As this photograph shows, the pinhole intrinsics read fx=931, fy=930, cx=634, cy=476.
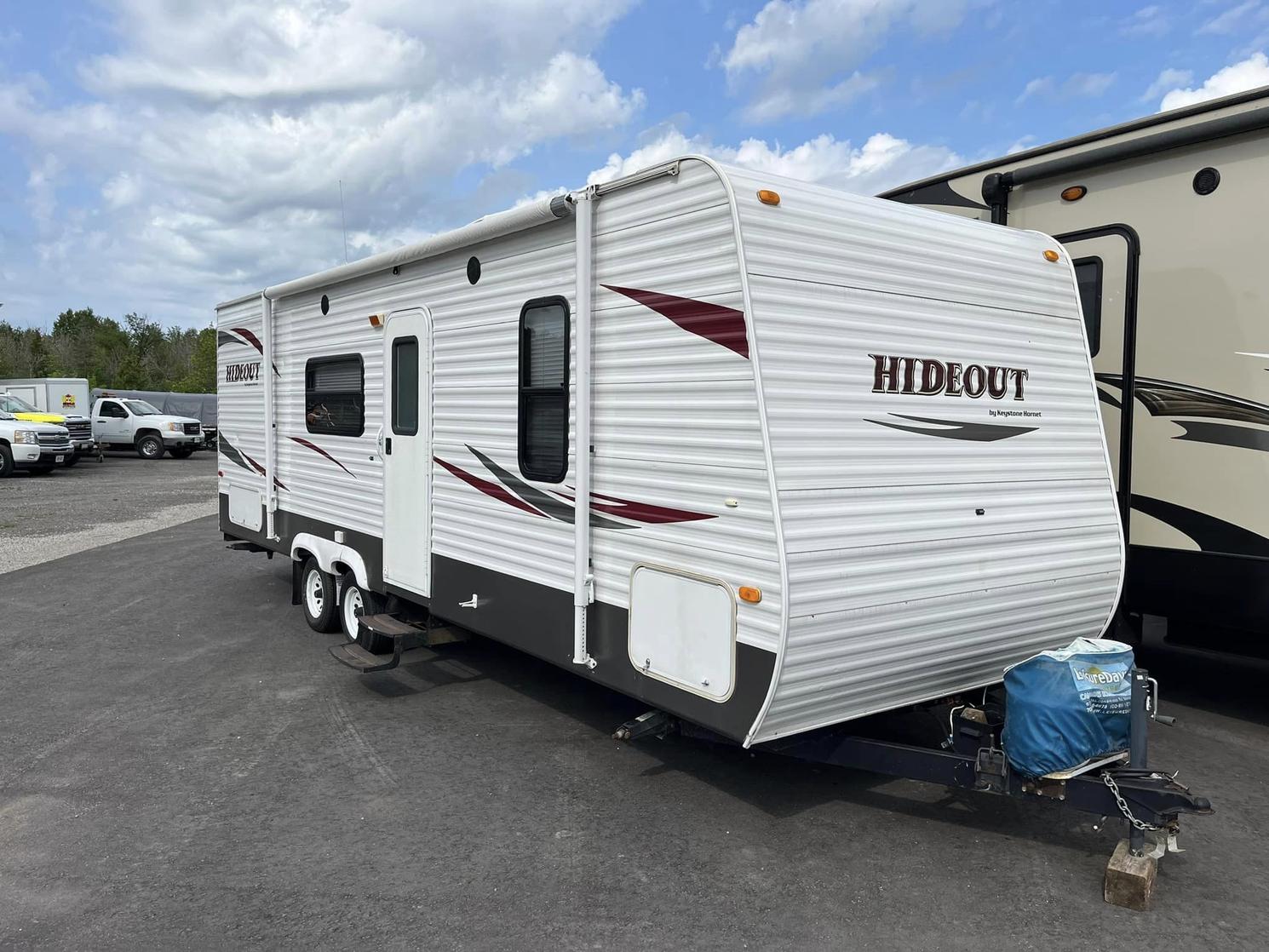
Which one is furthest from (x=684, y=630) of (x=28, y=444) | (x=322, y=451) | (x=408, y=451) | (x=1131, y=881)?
(x=28, y=444)

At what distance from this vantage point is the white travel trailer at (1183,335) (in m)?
4.77

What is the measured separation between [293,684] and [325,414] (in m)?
1.91

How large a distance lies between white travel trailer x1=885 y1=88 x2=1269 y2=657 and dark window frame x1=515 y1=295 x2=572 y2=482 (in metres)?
3.15

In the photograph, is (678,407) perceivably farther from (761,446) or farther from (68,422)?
(68,422)

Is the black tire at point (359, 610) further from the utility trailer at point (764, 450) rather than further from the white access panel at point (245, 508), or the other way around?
the white access panel at point (245, 508)

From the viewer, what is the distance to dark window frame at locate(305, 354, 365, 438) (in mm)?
6211

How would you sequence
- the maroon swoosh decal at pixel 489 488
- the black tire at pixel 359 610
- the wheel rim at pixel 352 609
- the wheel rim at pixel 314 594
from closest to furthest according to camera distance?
the maroon swoosh decal at pixel 489 488, the black tire at pixel 359 610, the wheel rim at pixel 352 609, the wheel rim at pixel 314 594

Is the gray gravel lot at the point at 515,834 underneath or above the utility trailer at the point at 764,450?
underneath

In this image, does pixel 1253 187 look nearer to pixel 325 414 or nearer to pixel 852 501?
pixel 852 501

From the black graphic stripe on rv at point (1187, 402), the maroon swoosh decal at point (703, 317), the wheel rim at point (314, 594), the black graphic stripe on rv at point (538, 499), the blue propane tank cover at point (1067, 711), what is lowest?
the wheel rim at point (314, 594)

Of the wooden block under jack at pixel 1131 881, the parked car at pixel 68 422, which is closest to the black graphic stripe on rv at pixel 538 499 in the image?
the wooden block under jack at pixel 1131 881

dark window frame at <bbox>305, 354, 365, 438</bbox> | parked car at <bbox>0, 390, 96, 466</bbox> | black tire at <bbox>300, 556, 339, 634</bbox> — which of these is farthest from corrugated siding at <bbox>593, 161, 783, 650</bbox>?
parked car at <bbox>0, 390, 96, 466</bbox>

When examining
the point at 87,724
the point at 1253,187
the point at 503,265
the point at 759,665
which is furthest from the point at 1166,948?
the point at 87,724

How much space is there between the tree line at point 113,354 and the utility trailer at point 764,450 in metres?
56.9
